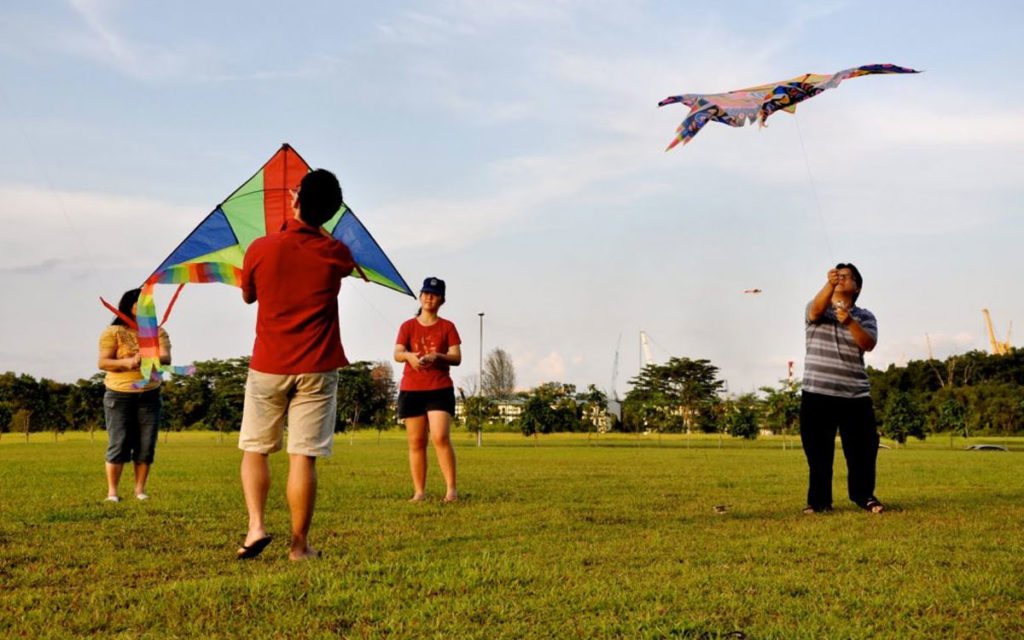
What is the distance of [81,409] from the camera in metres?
56.8

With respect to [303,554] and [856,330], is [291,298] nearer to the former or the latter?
[303,554]

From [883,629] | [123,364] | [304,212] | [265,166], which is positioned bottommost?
[883,629]

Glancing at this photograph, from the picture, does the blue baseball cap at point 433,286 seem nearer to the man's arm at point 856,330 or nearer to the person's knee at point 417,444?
the person's knee at point 417,444

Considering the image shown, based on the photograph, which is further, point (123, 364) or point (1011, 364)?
point (1011, 364)

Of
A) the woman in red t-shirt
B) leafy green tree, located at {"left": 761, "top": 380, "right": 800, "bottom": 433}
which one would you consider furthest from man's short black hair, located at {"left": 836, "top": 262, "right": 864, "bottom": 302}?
leafy green tree, located at {"left": 761, "top": 380, "right": 800, "bottom": 433}

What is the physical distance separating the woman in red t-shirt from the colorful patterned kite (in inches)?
74.1

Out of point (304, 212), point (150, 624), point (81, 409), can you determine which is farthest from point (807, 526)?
point (81, 409)

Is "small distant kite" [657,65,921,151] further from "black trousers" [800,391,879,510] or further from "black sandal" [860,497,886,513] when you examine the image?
"black sandal" [860,497,886,513]

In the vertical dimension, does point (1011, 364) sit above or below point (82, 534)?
above

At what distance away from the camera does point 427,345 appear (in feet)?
31.9

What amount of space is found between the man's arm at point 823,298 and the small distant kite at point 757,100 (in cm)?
195

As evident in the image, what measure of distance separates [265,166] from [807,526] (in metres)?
5.74

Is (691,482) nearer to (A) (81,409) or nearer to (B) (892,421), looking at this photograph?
(B) (892,421)

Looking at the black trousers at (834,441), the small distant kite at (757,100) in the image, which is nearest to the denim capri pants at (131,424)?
the small distant kite at (757,100)
